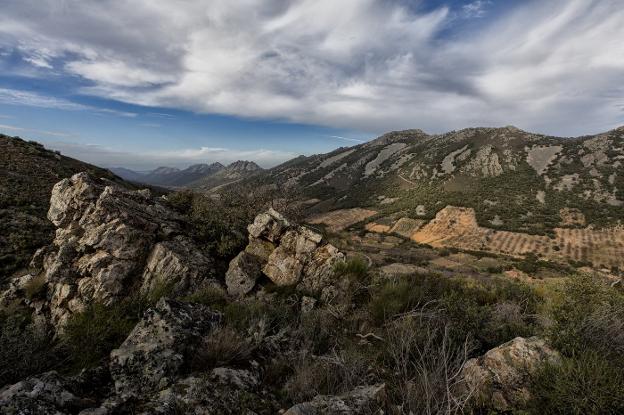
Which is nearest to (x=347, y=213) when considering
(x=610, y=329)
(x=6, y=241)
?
(x=6, y=241)

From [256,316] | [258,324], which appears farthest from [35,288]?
[258,324]

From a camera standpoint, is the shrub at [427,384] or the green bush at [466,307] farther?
the green bush at [466,307]

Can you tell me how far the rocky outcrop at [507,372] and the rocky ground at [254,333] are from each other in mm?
16

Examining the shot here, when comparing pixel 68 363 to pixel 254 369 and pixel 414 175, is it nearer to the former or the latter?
pixel 254 369

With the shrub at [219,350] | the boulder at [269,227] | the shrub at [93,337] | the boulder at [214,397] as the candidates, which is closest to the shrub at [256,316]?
the shrub at [219,350]

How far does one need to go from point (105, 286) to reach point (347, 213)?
92661 millimetres

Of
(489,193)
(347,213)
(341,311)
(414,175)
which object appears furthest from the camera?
(414,175)

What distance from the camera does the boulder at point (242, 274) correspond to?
905 centimetres

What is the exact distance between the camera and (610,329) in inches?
171

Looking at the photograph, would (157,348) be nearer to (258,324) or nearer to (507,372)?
(258,324)

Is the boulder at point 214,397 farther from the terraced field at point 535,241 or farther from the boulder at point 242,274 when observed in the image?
A: the terraced field at point 535,241

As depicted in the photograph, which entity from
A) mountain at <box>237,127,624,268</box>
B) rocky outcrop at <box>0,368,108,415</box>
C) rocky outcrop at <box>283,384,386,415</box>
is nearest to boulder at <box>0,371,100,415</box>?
rocky outcrop at <box>0,368,108,415</box>

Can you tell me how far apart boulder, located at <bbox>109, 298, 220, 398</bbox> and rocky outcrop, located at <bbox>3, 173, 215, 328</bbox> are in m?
4.02

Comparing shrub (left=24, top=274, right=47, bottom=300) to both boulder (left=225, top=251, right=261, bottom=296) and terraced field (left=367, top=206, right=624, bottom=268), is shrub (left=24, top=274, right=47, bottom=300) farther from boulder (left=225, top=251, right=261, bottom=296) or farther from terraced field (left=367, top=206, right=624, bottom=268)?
terraced field (left=367, top=206, right=624, bottom=268)
